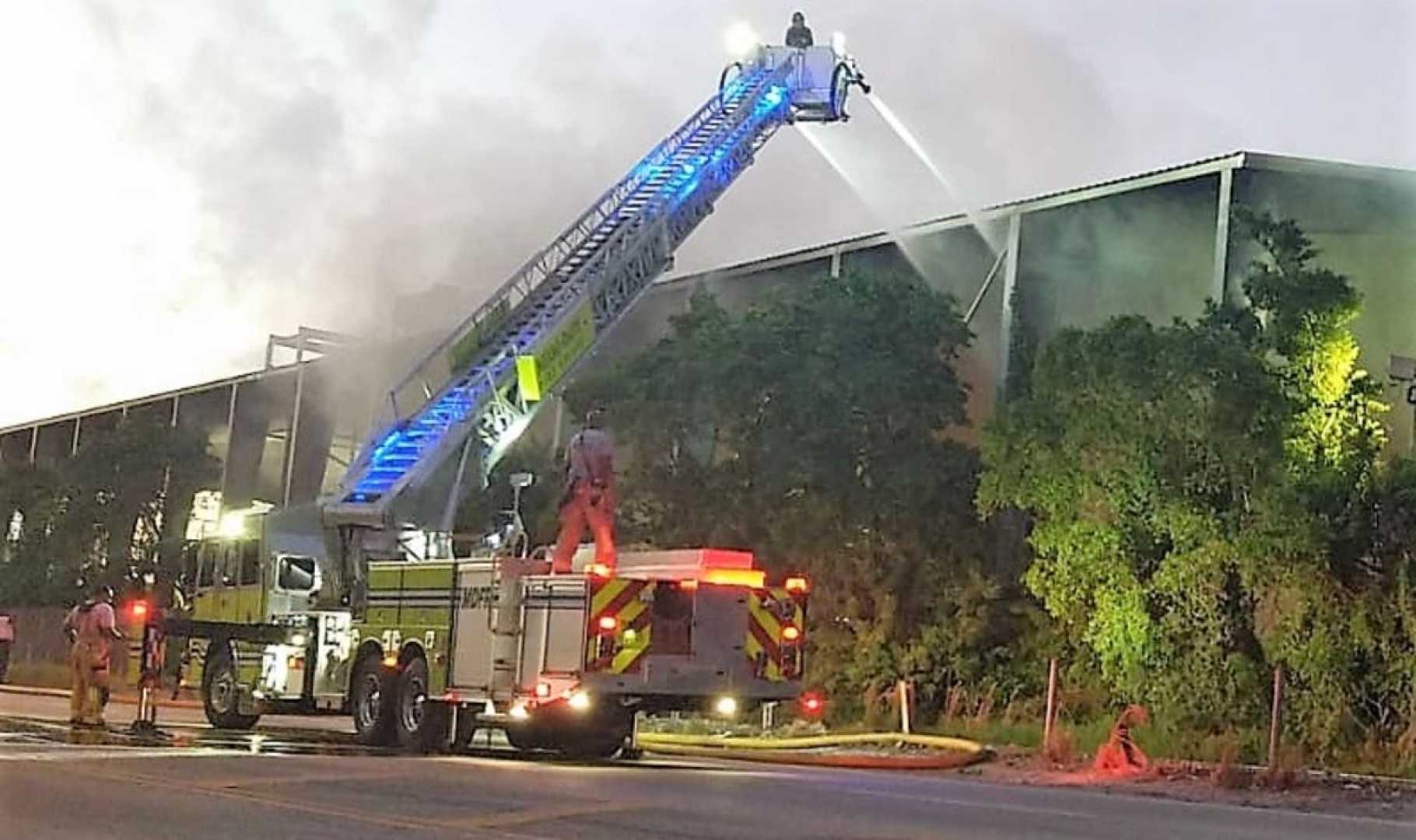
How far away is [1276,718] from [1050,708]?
247 cm

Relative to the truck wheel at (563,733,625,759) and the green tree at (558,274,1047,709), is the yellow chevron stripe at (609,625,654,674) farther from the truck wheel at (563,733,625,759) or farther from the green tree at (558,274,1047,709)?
the green tree at (558,274,1047,709)

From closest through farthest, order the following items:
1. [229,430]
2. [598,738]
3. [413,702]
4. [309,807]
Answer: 1. [309,807]
2. [598,738]
3. [413,702]
4. [229,430]

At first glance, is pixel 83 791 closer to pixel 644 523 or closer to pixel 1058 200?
pixel 644 523

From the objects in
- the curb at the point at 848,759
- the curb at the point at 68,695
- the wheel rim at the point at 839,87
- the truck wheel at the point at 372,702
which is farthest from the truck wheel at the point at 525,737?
the wheel rim at the point at 839,87

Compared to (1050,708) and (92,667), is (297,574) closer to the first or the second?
(92,667)

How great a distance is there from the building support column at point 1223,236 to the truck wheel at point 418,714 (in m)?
11.0

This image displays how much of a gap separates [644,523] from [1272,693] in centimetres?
952

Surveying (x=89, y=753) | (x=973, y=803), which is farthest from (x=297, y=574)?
(x=973, y=803)

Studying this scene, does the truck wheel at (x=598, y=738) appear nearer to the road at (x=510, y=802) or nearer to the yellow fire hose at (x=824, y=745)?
the road at (x=510, y=802)

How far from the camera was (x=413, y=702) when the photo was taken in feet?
56.4

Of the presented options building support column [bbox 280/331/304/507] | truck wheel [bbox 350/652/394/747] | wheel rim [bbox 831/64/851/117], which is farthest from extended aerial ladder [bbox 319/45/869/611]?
building support column [bbox 280/331/304/507]

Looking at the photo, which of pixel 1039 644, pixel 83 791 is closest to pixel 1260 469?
pixel 1039 644

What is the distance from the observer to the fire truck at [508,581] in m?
15.9

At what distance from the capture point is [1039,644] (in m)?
22.4
